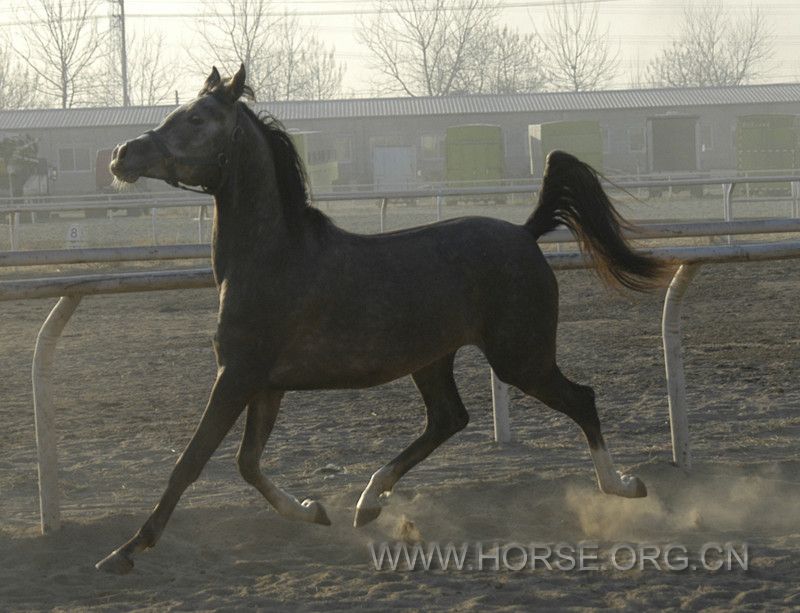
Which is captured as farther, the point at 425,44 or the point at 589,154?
the point at 425,44

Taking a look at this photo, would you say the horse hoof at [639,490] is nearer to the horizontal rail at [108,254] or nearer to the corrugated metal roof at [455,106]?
the horizontal rail at [108,254]

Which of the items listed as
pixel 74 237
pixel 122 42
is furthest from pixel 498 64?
pixel 74 237

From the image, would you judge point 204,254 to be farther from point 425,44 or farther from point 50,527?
point 425,44

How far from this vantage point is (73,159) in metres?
48.2

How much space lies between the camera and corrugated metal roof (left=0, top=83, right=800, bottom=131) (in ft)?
164

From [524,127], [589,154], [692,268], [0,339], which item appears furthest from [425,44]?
Answer: [692,268]

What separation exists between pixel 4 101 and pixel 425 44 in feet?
94.1

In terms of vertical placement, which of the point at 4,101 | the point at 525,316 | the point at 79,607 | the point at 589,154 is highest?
the point at 4,101

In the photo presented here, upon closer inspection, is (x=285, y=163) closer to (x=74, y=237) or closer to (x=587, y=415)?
(x=587, y=415)

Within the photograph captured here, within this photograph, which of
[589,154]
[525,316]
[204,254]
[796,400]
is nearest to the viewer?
[525,316]

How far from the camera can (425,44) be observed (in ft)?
250

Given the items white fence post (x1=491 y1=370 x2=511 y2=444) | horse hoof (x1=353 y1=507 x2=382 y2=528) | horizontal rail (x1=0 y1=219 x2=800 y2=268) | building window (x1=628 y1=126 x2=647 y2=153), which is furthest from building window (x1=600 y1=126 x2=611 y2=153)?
horse hoof (x1=353 y1=507 x2=382 y2=528)

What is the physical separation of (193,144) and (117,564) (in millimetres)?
1633

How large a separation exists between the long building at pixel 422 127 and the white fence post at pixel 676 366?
3764 centimetres
